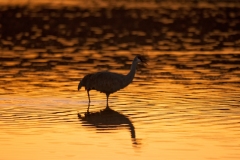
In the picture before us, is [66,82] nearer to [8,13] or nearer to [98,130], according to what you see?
[98,130]

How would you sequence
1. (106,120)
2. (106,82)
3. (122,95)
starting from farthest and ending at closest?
1. (122,95)
2. (106,82)
3. (106,120)

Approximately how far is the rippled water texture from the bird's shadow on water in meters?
0.02

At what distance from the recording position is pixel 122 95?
73.8ft

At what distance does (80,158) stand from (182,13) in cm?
4348

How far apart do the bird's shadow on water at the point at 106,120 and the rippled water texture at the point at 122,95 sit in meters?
0.02

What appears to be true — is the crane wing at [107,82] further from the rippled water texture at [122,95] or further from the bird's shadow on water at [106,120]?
the bird's shadow on water at [106,120]

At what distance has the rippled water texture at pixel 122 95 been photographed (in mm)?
15750

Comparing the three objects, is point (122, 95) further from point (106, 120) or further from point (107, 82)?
point (106, 120)

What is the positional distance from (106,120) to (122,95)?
11.7ft

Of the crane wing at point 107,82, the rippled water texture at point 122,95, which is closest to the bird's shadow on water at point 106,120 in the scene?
the rippled water texture at point 122,95

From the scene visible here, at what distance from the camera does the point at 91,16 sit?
2153 inches

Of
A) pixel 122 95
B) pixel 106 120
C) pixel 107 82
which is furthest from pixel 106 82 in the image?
pixel 106 120

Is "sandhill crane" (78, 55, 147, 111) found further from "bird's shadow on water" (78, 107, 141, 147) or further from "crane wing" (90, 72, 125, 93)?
"bird's shadow on water" (78, 107, 141, 147)

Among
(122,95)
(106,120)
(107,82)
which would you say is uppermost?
(107,82)
